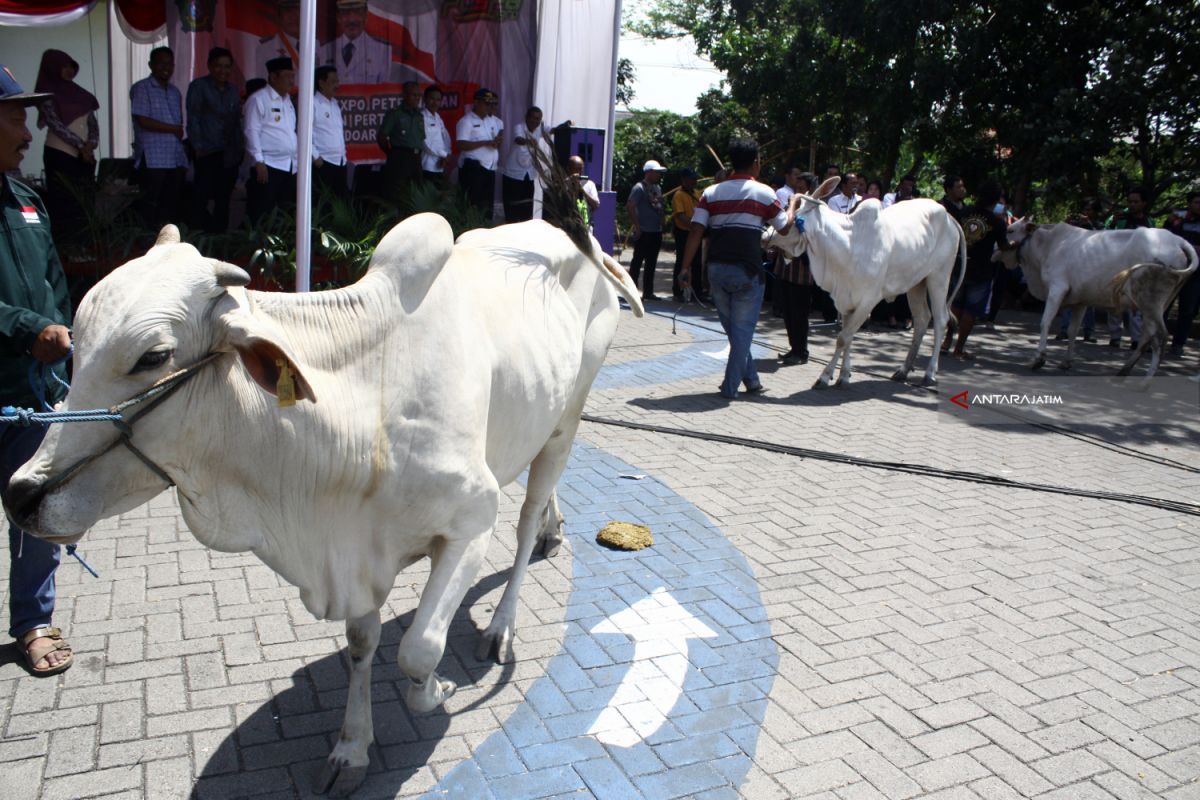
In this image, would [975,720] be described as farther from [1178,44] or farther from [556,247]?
[1178,44]

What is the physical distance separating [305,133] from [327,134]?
2.67m

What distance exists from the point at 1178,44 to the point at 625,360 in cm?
978

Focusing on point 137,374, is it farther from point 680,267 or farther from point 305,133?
point 680,267

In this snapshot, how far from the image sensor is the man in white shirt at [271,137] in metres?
8.94

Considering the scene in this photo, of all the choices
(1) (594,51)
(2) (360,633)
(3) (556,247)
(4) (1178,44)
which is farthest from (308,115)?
(4) (1178,44)

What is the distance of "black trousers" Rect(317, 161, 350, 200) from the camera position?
984 centimetres

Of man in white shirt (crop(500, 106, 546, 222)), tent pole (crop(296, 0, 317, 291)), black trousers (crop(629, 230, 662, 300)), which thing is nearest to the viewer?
tent pole (crop(296, 0, 317, 291))

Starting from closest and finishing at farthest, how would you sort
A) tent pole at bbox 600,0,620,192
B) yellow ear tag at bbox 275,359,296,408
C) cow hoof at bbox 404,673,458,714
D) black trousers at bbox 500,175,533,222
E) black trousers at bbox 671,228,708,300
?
1. yellow ear tag at bbox 275,359,296,408
2. cow hoof at bbox 404,673,458,714
3. black trousers at bbox 500,175,533,222
4. tent pole at bbox 600,0,620,192
5. black trousers at bbox 671,228,708,300

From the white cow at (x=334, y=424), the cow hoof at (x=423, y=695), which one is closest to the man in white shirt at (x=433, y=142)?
the white cow at (x=334, y=424)

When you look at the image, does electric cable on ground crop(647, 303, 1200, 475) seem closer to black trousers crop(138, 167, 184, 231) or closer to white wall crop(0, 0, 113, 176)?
black trousers crop(138, 167, 184, 231)

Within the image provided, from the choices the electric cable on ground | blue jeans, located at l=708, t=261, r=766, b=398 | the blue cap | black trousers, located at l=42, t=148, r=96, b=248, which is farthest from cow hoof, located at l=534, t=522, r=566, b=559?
black trousers, located at l=42, t=148, r=96, b=248

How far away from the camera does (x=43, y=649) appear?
12.0 feet

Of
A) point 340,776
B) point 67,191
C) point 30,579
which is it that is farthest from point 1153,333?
point 67,191

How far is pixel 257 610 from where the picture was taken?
4250 mm
